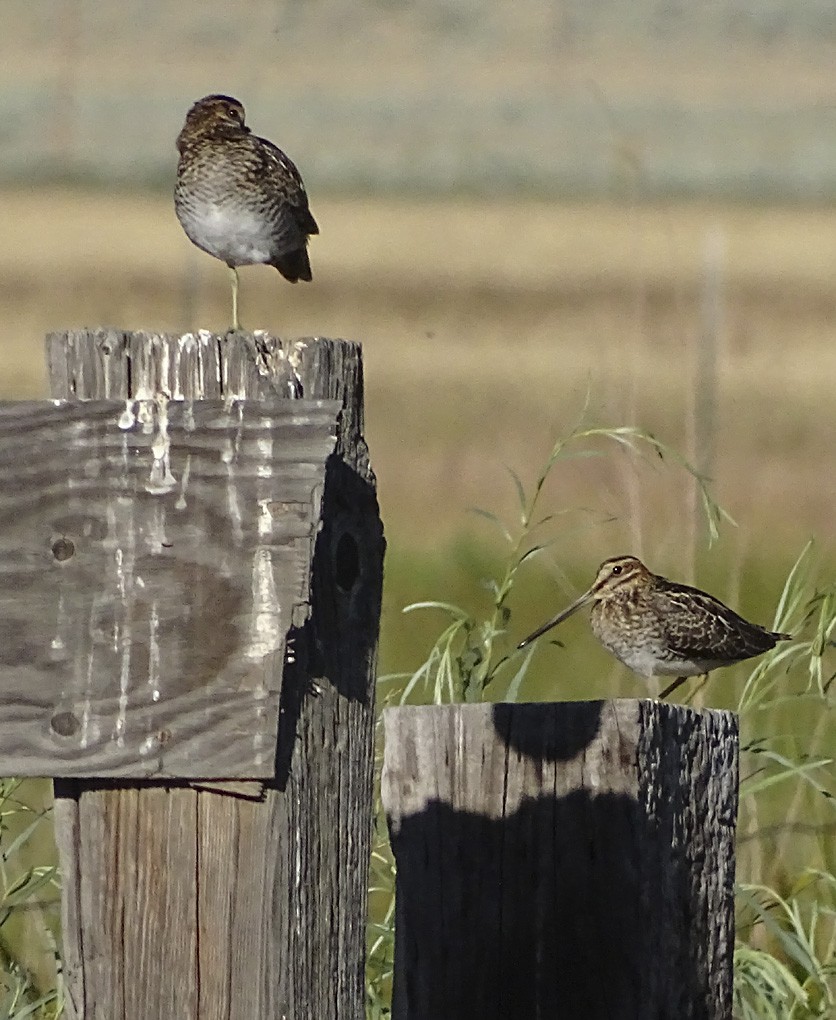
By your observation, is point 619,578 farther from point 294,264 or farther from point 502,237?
point 502,237

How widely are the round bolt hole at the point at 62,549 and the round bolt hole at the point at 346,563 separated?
0.75 feet

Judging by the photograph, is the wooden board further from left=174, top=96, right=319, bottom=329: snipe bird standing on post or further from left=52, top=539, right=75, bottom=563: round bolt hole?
left=174, top=96, right=319, bottom=329: snipe bird standing on post

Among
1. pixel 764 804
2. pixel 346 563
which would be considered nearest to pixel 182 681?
pixel 346 563

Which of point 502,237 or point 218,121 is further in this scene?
point 502,237

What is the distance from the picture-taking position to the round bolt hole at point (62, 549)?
1753 millimetres

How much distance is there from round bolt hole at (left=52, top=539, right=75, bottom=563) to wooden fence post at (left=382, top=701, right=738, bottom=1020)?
0.70m

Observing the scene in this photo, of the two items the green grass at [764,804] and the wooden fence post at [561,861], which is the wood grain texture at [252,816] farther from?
the green grass at [764,804]

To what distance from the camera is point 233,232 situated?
19.3 ft

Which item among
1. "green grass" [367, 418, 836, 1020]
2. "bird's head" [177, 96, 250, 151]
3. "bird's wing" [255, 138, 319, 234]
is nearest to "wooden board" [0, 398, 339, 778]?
"green grass" [367, 418, 836, 1020]

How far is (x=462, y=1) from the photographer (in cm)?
4650

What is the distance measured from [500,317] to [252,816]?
22955mm

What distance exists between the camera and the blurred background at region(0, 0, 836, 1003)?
8.52m

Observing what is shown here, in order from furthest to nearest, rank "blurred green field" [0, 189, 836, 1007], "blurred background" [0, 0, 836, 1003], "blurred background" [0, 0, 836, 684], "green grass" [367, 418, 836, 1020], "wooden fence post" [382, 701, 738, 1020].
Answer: "blurred background" [0, 0, 836, 684] → "blurred background" [0, 0, 836, 1003] → "blurred green field" [0, 189, 836, 1007] → "green grass" [367, 418, 836, 1020] → "wooden fence post" [382, 701, 738, 1020]

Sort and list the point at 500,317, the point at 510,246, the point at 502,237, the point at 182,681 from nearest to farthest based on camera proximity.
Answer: the point at 182,681, the point at 500,317, the point at 510,246, the point at 502,237
